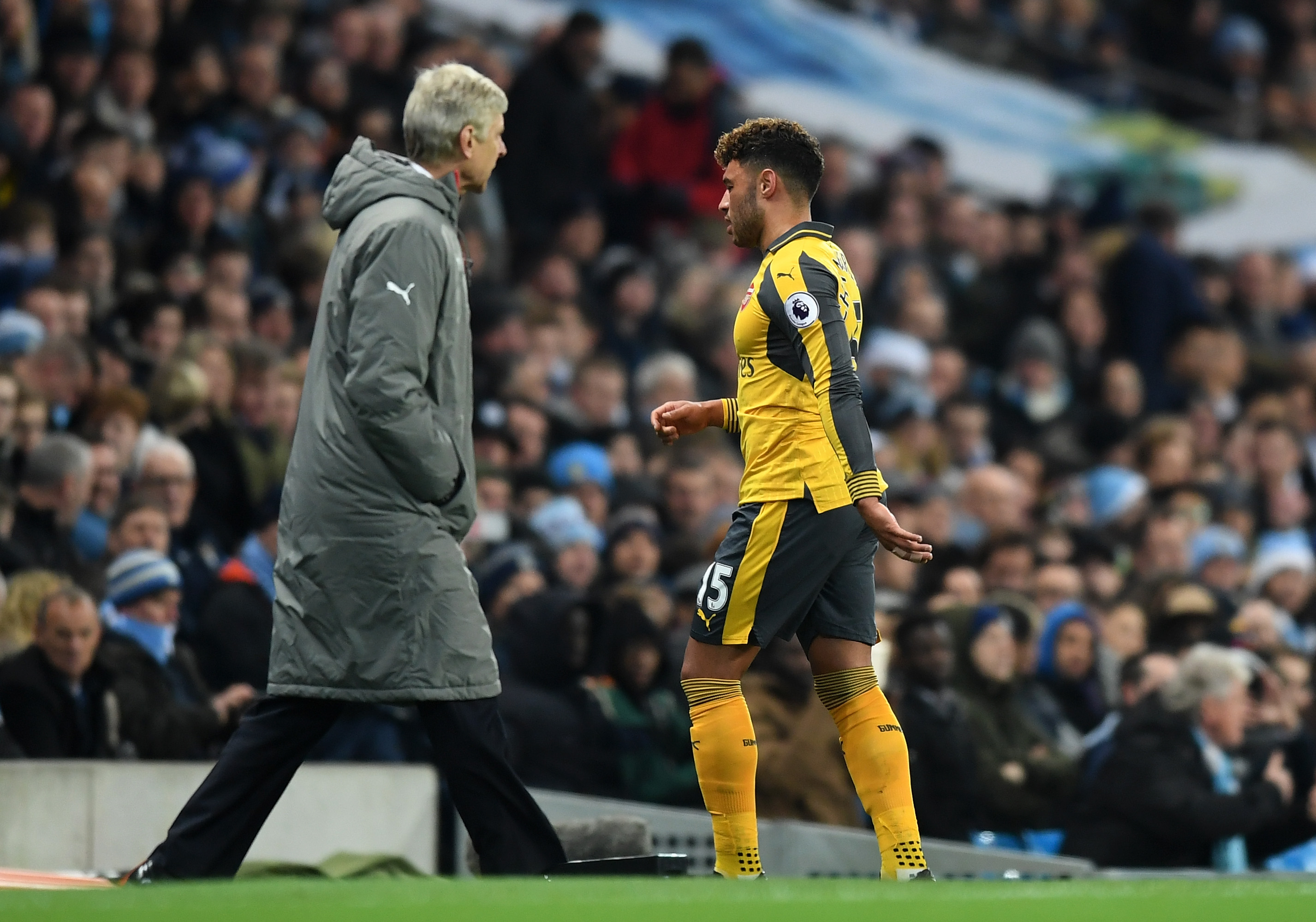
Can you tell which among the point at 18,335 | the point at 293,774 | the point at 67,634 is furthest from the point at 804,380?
the point at 18,335

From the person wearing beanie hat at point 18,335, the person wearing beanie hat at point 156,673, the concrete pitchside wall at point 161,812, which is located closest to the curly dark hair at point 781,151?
the concrete pitchside wall at point 161,812

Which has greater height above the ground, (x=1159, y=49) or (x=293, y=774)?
(x=1159, y=49)

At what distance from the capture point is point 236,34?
12836 mm

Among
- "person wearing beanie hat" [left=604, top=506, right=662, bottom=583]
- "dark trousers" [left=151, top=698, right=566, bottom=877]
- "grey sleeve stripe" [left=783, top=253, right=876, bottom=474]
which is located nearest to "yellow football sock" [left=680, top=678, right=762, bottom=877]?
"dark trousers" [left=151, top=698, right=566, bottom=877]

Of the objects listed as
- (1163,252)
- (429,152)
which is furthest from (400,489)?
(1163,252)

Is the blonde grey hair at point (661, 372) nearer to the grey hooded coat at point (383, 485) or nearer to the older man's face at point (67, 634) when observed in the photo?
the older man's face at point (67, 634)

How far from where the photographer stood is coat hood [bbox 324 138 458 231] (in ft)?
17.2

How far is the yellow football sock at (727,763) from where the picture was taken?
5.41 m

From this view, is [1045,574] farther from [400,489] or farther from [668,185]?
[400,489]

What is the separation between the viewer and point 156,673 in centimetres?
761

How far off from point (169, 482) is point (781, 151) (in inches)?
158

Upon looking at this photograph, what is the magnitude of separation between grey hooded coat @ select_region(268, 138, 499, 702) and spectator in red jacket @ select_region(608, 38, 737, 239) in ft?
30.6

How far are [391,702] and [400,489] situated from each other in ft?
1.76

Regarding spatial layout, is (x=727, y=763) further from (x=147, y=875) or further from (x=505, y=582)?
(x=505, y=582)
